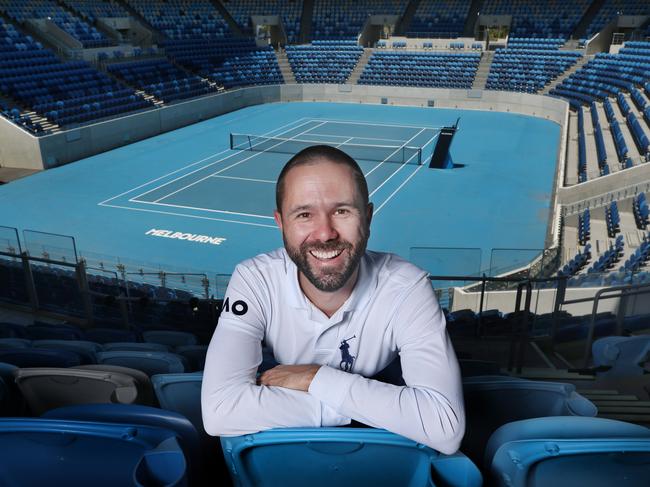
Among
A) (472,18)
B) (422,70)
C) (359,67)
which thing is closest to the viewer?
(422,70)

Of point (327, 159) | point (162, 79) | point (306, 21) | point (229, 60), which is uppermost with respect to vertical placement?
point (306, 21)

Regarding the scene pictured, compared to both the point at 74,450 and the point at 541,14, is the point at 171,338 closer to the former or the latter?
the point at 74,450

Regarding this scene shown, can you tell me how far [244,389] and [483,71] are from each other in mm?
36985

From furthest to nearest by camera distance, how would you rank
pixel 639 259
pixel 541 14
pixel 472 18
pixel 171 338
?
pixel 472 18 < pixel 541 14 < pixel 639 259 < pixel 171 338

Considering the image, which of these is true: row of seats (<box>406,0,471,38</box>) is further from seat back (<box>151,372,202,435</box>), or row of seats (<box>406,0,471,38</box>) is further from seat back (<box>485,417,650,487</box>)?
seat back (<box>485,417,650,487</box>)

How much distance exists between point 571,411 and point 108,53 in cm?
3355

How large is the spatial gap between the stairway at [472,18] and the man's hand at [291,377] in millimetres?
43728

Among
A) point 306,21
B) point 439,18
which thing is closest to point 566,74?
point 439,18

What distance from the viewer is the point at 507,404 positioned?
2408 millimetres

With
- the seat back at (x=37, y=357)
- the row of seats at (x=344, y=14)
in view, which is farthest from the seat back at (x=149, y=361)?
the row of seats at (x=344, y=14)

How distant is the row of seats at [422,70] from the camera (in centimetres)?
3528

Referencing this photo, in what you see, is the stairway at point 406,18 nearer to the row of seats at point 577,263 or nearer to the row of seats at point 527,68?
the row of seats at point 527,68

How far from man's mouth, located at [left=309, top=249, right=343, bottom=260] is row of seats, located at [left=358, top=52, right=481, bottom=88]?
115 ft

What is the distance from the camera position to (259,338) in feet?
7.26
